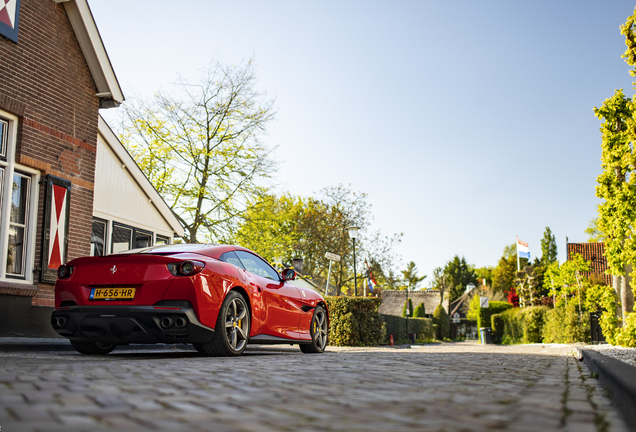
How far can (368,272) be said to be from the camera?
37.0m

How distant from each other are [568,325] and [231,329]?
56.8 feet

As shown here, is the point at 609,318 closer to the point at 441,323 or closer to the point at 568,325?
the point at 568,325

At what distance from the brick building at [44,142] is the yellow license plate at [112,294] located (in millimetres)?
3735

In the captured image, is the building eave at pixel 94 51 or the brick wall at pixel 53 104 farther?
the building eave at pixel 94 51

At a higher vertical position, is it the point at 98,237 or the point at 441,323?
the point at 98,237

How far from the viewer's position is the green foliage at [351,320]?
55.9 ft

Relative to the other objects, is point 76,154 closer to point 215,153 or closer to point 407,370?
point 407,370

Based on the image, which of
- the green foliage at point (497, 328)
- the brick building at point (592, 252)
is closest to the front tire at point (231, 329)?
the green foliage at point (497, 328)

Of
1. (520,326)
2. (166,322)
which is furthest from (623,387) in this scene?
(520,326)

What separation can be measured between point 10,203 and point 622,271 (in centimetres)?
1301

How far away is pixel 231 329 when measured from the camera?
21.9 ft

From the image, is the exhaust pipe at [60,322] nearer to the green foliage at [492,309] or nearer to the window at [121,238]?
the window at [121,238]

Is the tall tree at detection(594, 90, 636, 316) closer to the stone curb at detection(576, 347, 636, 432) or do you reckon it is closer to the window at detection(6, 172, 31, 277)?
the stone curb at detection(576, 347, 636, 432)

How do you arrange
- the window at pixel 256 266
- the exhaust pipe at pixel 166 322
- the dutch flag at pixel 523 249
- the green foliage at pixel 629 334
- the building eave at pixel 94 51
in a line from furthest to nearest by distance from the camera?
the dutch flag at pixel 523 249 < the green foliage at pixel 629 334 < the building eave at pixel 94 51 < the window at pixel 256 266 < the exhaust pipe at pixel 166 322
